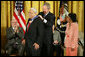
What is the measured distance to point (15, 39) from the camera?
5.00 metres

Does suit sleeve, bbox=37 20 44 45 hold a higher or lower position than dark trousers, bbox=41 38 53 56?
higher

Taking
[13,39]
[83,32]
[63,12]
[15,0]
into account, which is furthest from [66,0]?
[13,39]

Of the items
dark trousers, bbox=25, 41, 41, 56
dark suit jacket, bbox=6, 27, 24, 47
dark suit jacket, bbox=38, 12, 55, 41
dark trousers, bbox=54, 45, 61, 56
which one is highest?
dark suit jacket, bbox=38, 12, 55, 41

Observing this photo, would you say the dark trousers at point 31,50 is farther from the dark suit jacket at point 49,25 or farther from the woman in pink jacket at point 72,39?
the woman in pink jacket at point 72,39

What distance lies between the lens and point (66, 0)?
18.6 ft

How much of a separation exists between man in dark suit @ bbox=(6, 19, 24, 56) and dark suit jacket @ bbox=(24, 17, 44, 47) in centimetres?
92

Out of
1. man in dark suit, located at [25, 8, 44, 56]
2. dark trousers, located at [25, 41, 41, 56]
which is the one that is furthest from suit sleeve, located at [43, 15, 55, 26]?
dark trousers, located at [25, 41, 41, 56]

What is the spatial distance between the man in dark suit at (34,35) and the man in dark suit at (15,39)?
919mm

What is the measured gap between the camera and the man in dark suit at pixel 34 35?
400 centimetres

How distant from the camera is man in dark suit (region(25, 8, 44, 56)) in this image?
4.00 meters

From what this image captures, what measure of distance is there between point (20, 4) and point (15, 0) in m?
0.18

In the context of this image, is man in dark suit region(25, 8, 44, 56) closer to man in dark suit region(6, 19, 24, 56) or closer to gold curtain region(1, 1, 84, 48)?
man in dark suit region(6, 19, 24, 56)

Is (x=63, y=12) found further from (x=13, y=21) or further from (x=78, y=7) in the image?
(x=13, y=21)

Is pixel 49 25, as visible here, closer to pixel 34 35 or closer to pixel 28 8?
pixel 34 35
